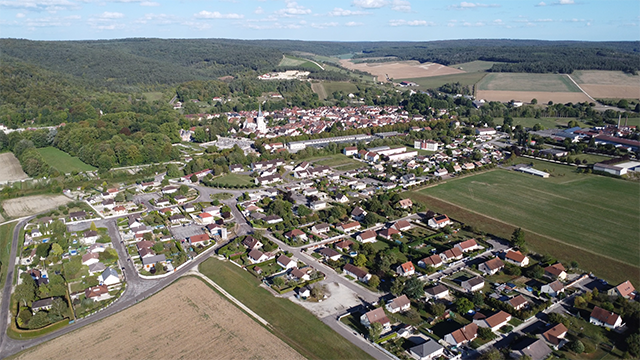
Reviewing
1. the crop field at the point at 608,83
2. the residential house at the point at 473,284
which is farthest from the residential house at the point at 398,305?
the crop field at the point at 608,83

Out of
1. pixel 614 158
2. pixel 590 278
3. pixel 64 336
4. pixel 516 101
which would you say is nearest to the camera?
pixel 64 336

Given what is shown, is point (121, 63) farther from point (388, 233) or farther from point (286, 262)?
point (286, 262)

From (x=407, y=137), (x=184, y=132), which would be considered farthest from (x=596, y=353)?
(x=184, y=132)

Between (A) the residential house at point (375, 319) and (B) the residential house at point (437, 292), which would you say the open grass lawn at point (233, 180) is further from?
(A) the residential house at point (375, 319)

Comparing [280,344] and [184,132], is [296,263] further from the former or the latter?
[184,132]

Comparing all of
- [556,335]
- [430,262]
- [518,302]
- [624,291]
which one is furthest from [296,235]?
[624,291]

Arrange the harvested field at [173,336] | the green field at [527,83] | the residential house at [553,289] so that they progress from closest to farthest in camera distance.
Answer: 1. the harvested field at [173,336]
2. the residential house at [553,289]
3. the green field at [527,83]
